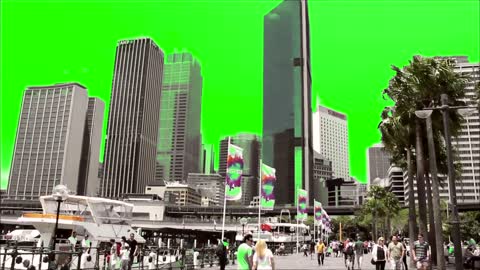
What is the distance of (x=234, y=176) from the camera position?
31781mm

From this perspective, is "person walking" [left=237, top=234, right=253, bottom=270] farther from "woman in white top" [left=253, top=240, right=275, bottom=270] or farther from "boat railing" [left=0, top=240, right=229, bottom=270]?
"boat railing" [left=0, top=240, right=229, bottom=270]

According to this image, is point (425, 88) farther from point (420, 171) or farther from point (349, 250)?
point (349, 250)

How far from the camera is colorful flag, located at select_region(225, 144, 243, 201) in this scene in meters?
31.3

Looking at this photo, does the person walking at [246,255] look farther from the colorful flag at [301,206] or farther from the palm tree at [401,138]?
the colorful flag at [301,206]

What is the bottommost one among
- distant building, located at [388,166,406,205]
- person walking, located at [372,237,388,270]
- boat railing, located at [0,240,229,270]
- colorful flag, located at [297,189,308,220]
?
boat railing, located at [0,240,229,270]

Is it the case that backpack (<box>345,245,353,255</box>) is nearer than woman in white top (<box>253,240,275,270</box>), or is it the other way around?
woman in white top (<box>253,240,275,270</box>)

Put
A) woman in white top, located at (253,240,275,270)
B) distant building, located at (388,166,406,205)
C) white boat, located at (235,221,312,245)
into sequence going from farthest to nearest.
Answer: distant building, located at (388,166,406,205) → white boat, located at (235,221,312,245) → woman in white top, located at (253,240,275,270)

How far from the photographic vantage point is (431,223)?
99.3 feet

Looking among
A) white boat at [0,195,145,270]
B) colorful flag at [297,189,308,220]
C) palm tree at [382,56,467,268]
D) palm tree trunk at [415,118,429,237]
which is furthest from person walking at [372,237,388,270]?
colorful flag at [297,189,308,220]

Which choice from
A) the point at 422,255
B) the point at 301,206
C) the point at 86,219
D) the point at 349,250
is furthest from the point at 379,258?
the point at 86,219

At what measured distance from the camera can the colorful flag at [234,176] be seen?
103 ft

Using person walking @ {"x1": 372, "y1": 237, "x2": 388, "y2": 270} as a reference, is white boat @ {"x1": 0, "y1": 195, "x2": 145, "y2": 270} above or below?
above

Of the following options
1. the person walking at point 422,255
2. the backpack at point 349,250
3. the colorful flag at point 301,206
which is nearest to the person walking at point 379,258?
the person walking at point 422,255

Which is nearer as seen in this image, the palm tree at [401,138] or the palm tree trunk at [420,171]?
the palm tree trunk at [420,171]
